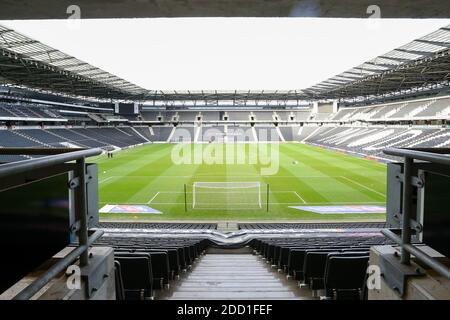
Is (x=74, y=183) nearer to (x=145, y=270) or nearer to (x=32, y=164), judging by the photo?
(x=32, y=164)

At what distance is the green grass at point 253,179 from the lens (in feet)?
66.7

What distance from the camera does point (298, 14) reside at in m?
4.96

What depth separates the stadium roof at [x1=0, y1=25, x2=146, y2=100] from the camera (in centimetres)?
2798

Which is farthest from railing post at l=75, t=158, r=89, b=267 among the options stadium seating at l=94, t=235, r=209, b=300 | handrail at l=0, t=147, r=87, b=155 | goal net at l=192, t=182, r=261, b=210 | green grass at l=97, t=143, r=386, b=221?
goal net at l=192, t=182, r=261, b=210

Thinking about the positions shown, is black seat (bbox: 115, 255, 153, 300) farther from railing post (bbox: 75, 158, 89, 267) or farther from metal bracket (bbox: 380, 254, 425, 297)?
metal bracket (bbox: 380, 254, 425, 297)

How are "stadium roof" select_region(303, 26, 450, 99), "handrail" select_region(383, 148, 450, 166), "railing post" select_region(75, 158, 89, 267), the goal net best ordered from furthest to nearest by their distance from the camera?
"stadium roof" select_region(303, 26, 450, 99), the goal net, "railing post" select_region(75, 158, 89, 267), "handrail" select_region(383, 148, 450, 166)

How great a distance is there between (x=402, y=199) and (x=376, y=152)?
4546 centimetres

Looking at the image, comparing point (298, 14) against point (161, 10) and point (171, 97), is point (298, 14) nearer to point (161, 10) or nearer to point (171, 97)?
point (161, 10)

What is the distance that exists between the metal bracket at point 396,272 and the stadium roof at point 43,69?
28558 mm

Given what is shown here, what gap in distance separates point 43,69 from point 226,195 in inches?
1012

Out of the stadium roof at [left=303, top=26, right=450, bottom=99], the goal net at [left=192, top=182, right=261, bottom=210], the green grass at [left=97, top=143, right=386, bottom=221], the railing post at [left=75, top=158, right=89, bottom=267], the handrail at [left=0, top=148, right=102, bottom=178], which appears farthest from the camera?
the stadium roof at [left=303, top=26, right=450, bottom=99]

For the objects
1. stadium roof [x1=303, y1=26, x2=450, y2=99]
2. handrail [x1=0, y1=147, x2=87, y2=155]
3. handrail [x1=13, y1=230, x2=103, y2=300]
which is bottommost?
handrail [x1=13, y1=230, x2=103, y2=300]

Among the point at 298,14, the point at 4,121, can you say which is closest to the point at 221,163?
the point at 4,121

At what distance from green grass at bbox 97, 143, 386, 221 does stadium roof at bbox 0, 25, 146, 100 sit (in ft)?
38.6
